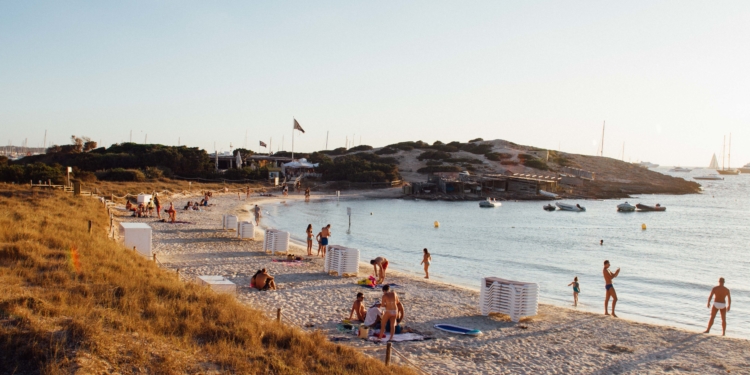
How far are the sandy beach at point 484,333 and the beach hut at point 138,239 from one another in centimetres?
71

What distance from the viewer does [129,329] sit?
7016 millimetres

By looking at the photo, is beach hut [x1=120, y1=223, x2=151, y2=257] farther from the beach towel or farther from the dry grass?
the beach towel

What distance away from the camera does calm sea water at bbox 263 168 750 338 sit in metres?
17.9

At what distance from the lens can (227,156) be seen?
75.7 metres

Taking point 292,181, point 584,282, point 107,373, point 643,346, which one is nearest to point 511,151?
point 292,181

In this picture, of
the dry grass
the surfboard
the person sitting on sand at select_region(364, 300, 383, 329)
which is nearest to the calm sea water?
the surfboard

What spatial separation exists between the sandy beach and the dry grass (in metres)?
1.91

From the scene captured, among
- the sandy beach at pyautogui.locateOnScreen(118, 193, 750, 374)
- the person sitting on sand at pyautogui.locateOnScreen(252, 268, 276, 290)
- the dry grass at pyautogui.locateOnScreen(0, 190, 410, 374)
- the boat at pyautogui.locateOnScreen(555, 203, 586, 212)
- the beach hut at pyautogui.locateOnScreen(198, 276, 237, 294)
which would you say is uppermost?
the boat at pyautogui.locateOnScreen(555, 203, 586, 212)

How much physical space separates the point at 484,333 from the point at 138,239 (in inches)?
405

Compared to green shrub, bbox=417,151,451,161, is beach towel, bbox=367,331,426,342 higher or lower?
lower

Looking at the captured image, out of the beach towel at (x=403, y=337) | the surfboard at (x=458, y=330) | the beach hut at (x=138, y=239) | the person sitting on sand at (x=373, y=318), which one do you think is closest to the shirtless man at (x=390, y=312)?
the beach towel at (x=403, y=337)

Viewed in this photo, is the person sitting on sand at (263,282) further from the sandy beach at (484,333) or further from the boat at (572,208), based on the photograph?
the boat at (572,208)

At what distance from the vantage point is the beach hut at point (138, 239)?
15.7 metres

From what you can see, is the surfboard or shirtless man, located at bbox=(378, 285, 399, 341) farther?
the surfboard
